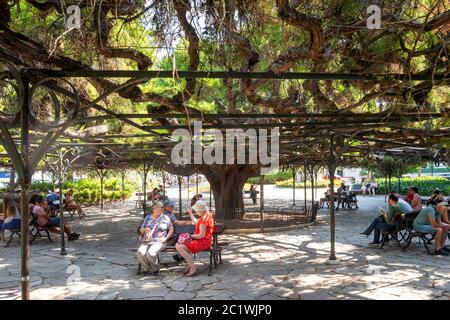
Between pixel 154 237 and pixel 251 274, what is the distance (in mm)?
1754

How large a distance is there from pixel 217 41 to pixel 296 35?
2.12m

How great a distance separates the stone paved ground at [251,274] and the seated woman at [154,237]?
26 cm

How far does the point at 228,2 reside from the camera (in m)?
3.07

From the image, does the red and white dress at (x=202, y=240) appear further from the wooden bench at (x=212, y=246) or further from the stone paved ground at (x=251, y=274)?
the stone paved ground at (x=251, y=274)

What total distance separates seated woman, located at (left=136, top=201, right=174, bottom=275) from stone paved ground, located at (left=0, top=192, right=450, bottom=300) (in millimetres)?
259

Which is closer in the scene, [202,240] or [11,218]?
[202,240]

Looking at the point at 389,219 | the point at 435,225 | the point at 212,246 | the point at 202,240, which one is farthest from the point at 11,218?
the point at 435,225

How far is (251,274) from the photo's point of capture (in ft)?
21.9

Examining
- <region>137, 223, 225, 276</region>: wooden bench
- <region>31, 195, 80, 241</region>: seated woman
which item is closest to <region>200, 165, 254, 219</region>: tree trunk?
<region>31, 195, 80, 241</region>: seated woman

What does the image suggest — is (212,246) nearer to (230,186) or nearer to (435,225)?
(435,225)

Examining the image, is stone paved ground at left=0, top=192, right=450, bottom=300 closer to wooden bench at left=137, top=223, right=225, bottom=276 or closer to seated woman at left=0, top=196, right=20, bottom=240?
wooden bench at left=137, top=223, right=225, bottom=276
